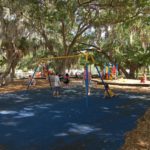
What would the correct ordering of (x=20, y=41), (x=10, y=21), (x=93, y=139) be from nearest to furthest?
(x=93, y=139)
(x=10, y=21)
(x=20, y=41)

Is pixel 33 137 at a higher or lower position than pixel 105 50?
lower

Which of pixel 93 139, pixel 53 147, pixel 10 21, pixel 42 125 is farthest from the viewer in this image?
pixel 10 21

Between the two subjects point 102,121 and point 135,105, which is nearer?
point 102,121

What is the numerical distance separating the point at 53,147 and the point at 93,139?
102 cm

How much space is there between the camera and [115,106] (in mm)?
11531

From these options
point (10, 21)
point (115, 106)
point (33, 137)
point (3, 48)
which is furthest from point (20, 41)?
point (33, 137)

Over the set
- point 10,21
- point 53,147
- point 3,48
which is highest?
point 10,21

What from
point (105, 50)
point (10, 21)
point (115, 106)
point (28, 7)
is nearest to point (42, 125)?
point (115, 106)

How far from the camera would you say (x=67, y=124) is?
8.22 metres

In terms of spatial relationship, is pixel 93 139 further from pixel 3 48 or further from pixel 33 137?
pixel 3 48

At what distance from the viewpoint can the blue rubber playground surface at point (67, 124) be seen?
638 centimetres

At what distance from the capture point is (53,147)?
6.09 meters

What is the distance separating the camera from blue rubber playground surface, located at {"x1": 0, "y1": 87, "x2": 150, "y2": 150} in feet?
20.9

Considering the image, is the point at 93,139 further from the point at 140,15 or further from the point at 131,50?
the point at 131,50
